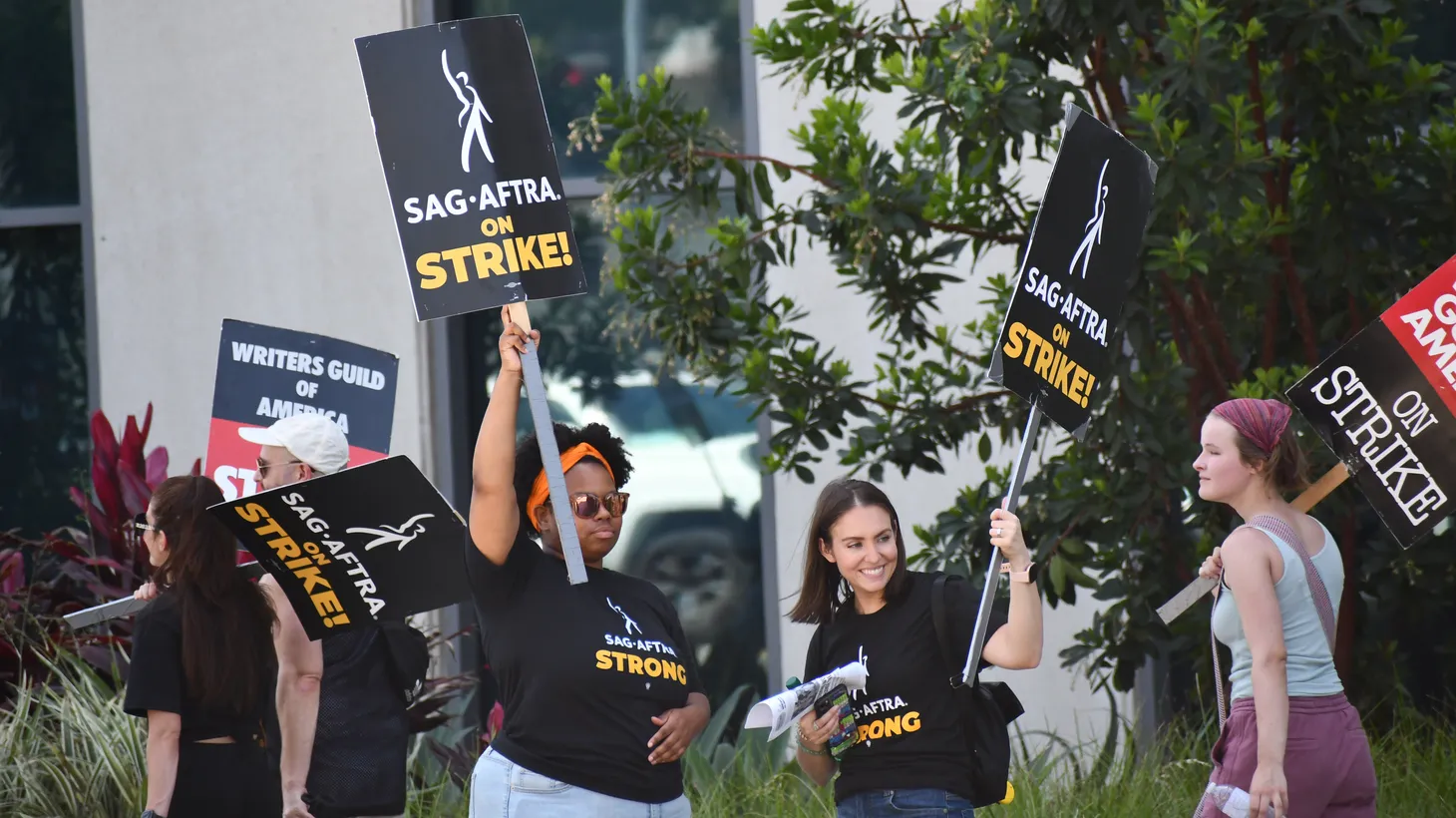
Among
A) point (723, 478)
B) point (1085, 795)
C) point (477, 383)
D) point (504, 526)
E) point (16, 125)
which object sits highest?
point (16, 125)

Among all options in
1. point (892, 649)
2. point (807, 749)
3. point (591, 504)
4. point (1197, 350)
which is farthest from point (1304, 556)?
point (1197, 350)

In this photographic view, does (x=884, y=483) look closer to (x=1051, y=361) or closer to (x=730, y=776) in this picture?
(x=730, y=776)

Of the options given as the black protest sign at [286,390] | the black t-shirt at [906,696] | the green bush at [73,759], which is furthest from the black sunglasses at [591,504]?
the green bush at [73,759]

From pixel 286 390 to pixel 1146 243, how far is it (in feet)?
9.19

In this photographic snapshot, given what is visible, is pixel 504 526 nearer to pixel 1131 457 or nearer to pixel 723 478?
pixel 1131 457

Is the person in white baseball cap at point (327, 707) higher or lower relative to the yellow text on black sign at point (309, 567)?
lower

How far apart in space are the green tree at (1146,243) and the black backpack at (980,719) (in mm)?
1739

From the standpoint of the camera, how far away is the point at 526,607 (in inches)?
142

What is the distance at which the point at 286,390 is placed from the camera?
18.6 ft

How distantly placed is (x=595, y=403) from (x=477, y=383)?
2.00 ft

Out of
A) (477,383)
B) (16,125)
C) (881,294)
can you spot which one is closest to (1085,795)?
(881,294)

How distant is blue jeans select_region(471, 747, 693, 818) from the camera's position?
3512 millimetres

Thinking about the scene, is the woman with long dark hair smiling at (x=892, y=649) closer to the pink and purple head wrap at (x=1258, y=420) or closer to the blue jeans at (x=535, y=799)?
the blue jeans at (x=535, y=799)

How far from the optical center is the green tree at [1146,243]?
17.3 ft
